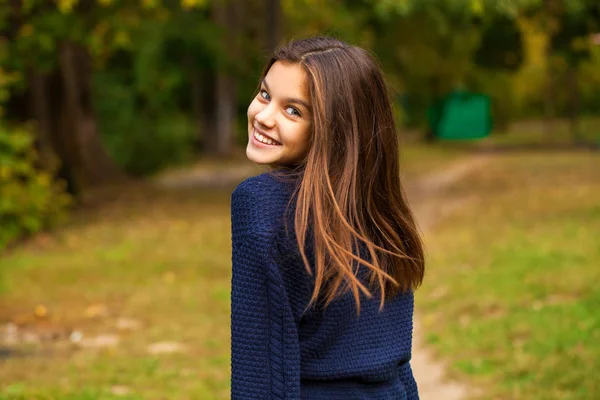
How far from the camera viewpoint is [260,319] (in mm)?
2115

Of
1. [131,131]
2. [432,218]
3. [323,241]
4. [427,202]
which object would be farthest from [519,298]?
[131,131]

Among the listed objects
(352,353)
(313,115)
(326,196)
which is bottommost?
(352,353)

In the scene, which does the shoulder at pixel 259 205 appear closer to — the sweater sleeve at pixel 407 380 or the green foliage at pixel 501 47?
the sweater sleeve at pixel 407 380

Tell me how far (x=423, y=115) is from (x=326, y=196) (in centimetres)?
3980

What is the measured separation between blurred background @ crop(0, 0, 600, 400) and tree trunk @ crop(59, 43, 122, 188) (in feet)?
0.17

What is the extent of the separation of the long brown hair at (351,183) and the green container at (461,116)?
3662 cm

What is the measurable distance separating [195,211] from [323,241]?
14.1 meters

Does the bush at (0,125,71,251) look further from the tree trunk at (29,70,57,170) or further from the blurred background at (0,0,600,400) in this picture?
the tree trunk at (29,70,57,170)

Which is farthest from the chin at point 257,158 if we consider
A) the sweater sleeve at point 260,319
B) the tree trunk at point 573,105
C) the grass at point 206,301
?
the tree trunk at point 573,105

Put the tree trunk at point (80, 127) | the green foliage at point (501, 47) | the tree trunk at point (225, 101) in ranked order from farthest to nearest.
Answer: the tree trunk at point (225, 101) < the green foliage at point (501, 47) < the tree trunk at point (80, 127)

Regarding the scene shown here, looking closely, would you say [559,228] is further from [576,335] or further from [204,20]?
[204,20]

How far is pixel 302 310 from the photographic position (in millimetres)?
2137

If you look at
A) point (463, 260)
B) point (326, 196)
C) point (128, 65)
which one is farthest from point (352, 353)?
point (128, 65)

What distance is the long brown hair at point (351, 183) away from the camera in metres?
2.15
